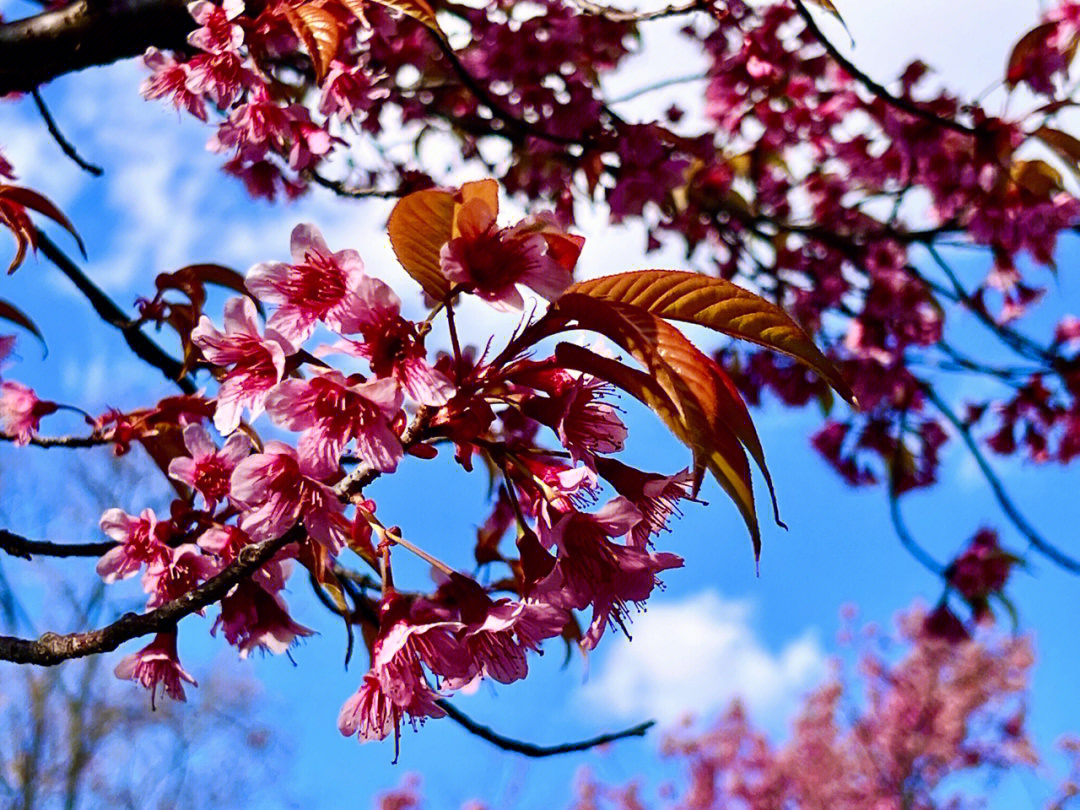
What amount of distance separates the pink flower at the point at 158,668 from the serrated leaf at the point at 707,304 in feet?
2.34

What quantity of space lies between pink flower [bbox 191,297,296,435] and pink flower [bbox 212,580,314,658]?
0.82 ft

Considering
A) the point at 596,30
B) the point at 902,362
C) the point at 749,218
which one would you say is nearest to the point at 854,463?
the point at 902,362

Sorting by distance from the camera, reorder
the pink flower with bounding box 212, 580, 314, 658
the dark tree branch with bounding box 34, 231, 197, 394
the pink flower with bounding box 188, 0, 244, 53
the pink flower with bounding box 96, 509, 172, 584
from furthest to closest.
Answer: the dark tree branch with bounding box 34, 231, 197, 394 < the pink flower with bounding box 188, 0, 244, 53 < the pink flower with bounding box 96, 509, 172, 584 < the pink flower with bounding box 212, 580, 314, 658

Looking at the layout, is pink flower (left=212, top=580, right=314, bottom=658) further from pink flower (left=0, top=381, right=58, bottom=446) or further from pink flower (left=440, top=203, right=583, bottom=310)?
pink flower (left=0, top=381, right=58, bottom=446)

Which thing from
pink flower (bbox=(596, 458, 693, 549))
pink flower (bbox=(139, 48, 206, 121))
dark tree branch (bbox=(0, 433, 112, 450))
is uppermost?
pink flower (bbox=(139, 48, 206, 121))

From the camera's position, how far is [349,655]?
3.66ft

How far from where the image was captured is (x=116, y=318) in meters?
1.69

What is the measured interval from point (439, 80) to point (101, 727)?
10.5 m

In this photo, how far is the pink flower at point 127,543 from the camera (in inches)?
44.8

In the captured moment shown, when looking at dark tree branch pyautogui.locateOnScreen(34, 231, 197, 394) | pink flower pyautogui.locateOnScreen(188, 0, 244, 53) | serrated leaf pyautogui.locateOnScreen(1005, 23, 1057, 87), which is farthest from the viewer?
serrated leaf pyautogui.locateOnScreen(1005, 23, 1057, 87)

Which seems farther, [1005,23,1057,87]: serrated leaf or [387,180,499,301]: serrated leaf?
[1005,23,1057,87]: serrated leaf

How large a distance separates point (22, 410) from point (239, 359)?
0.81 metres

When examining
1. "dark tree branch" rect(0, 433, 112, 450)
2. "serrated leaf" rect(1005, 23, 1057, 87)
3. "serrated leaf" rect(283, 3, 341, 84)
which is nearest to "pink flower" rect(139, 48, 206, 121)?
"serrated leaf" rect(283, 3, 341, 84)

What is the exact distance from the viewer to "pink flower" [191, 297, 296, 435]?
2.86 ft
